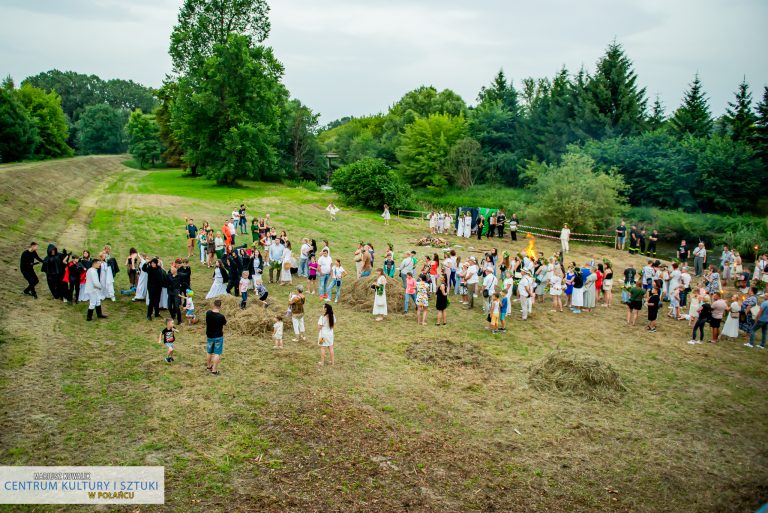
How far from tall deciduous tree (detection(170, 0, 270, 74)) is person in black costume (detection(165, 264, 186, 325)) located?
40959 millimetres

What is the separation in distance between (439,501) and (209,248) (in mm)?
16026

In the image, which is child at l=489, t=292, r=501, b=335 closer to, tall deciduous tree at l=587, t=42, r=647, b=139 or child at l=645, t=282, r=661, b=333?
child at l=645, t=282, r=661, b=333

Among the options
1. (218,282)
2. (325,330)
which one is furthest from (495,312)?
(218,282)

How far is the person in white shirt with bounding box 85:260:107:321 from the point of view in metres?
14.5

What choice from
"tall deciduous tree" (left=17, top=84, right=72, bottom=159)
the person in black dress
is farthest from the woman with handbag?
"tall deciduous tree" (left=17, top=84, right=72, bottom=159)

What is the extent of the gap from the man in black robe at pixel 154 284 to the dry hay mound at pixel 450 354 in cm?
734

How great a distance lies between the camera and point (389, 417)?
34.4ft

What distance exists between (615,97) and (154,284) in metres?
44.6

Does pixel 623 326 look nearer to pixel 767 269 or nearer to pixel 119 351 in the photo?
pixel 767 269

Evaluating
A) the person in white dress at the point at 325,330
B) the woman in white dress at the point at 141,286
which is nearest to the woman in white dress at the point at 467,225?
the woman in white dress at the point at 141,286

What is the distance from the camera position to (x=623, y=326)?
1720 cm

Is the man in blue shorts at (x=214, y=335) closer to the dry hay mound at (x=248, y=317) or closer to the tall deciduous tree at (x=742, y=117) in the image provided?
the dry hay mound at (x=248, y=317)

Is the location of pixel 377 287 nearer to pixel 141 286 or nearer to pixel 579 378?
pixel 579 378

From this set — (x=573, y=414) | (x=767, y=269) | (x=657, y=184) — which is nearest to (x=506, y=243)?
(x=767, y=269)
